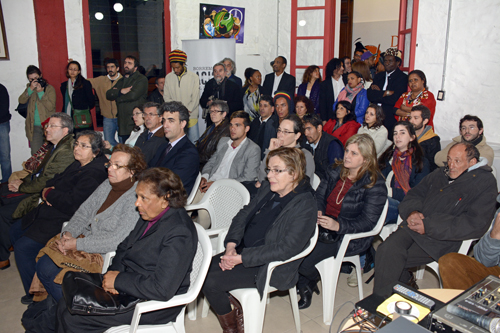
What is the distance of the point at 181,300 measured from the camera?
1871 millimetres

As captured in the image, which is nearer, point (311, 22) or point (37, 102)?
point (37, 102)

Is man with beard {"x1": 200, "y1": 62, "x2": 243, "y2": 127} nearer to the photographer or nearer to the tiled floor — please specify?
the photographer

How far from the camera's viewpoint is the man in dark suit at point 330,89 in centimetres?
519

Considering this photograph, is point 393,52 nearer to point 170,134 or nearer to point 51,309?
point 170,134

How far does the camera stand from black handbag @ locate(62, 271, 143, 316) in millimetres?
1780

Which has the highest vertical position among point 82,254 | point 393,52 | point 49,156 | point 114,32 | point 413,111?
point 114,32

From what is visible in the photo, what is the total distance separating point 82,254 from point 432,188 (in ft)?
7.50

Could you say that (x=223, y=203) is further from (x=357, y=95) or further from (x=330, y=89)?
(x=330, y=89)

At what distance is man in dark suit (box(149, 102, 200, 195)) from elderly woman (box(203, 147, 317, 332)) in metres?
0.86

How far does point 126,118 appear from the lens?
541cm

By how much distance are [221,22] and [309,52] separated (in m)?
1.61

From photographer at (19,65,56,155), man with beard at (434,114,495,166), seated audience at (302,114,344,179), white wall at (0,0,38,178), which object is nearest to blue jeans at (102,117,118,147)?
photographer at (19,65,56,155)

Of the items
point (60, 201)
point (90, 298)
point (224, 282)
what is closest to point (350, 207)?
point (224, 282)

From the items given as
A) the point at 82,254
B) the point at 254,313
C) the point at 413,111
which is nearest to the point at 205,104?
the point at 413,111
